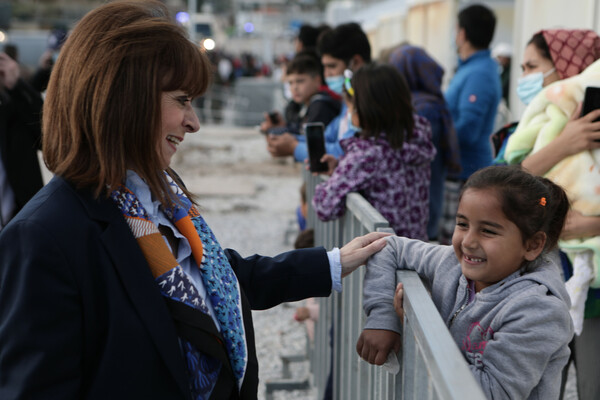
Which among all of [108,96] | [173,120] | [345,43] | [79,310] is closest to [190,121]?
[173,120]

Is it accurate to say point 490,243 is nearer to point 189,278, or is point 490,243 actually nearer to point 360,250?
point 360,250

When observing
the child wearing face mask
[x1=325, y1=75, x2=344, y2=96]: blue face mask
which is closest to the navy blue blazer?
the child wearing face mask

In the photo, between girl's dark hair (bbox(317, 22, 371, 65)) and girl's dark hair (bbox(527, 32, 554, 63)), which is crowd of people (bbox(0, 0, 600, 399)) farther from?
girl's dark hair (bbox(317, 22, 371, 65))

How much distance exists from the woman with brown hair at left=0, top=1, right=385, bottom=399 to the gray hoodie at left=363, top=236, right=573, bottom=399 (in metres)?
0.51

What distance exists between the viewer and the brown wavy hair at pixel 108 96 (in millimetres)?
1597

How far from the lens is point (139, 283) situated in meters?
1.60

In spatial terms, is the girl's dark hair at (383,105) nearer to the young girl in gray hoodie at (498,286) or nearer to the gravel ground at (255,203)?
the gravel ground at (255,203)

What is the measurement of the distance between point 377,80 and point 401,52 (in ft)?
4.35

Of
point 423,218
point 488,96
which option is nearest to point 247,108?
point 488,96

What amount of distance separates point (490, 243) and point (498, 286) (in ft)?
0.38

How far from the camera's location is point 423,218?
346 cm

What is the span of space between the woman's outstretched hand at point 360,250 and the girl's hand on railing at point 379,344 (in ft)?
0.82

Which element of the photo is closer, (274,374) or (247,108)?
(274,374)

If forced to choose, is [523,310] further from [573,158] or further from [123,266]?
[573,158]
